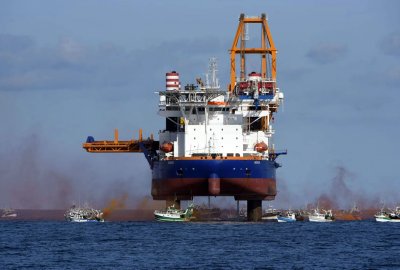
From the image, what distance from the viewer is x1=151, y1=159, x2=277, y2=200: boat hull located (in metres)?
125

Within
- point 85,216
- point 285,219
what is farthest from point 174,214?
point 285,219

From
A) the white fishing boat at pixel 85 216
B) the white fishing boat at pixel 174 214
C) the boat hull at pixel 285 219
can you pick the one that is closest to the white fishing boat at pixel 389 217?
the boat hull at pixel 285 219

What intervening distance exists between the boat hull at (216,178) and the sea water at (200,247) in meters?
3.84

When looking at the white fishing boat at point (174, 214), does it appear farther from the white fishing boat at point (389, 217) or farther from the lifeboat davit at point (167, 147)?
the white fishing boat at point (389, 217)

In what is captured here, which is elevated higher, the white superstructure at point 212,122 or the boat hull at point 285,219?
the white superstructure at point 212,122

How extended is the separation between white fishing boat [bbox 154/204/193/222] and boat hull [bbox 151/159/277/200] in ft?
4.50

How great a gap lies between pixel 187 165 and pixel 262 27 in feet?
84.1

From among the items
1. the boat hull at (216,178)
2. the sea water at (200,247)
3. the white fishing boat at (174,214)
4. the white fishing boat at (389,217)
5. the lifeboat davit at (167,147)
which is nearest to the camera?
the sea water at (200,247)

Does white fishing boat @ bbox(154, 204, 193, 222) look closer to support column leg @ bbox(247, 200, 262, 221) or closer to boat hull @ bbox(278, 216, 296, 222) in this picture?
support column leg @ bbox(247, 200, 262, 221)

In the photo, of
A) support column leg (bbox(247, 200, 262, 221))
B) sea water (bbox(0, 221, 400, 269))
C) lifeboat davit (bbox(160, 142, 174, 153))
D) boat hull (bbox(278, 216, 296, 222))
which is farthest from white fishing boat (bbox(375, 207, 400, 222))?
lifeboat davit (bbox(160, 142, 174, 153))

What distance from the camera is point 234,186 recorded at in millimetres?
126250

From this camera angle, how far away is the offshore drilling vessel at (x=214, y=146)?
12575 cm

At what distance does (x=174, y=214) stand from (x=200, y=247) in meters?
33.6

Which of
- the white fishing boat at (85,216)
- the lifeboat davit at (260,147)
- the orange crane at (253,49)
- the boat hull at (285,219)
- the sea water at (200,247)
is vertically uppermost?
the orange crane at (253,49)
